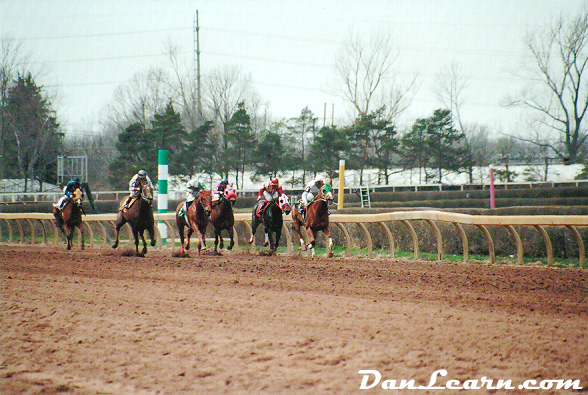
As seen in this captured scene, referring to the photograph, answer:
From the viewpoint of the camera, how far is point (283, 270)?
8.52 metres

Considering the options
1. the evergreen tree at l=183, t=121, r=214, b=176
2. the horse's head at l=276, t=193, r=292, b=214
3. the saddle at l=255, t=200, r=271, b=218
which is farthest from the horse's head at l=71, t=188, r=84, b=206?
the evergreen tree at l=183, t=121, r=214, b=176

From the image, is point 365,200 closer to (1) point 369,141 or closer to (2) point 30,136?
(1) point 369,141

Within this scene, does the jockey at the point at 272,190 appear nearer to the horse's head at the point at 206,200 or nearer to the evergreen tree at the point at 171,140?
the horse's head at the point at 206,200

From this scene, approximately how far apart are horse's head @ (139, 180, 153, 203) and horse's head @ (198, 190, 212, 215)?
1052mm

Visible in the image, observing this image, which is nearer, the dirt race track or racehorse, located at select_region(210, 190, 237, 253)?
the dirt race track

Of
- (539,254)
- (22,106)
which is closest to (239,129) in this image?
(22,106)

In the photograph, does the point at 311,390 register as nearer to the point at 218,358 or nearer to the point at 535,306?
the point at 218,358

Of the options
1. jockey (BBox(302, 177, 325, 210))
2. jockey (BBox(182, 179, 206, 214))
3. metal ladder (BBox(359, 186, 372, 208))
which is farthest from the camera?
metal ladder (BBox(359, 186, 372, 208))

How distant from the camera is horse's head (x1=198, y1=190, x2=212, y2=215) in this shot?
11.6 m

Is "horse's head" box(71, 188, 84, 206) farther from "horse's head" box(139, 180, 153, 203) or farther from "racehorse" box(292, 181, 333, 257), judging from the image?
"racehorse" box(292, 181, 333, 257)

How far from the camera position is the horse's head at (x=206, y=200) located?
1159 centimetres

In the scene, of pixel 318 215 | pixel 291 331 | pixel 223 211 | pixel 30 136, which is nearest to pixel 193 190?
pixel 223 211

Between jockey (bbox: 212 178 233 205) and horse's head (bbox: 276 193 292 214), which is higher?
jockey (bbox: 212 178 233 205)

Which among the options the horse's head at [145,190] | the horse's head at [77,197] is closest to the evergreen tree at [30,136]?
the horse's head at [77,197]
